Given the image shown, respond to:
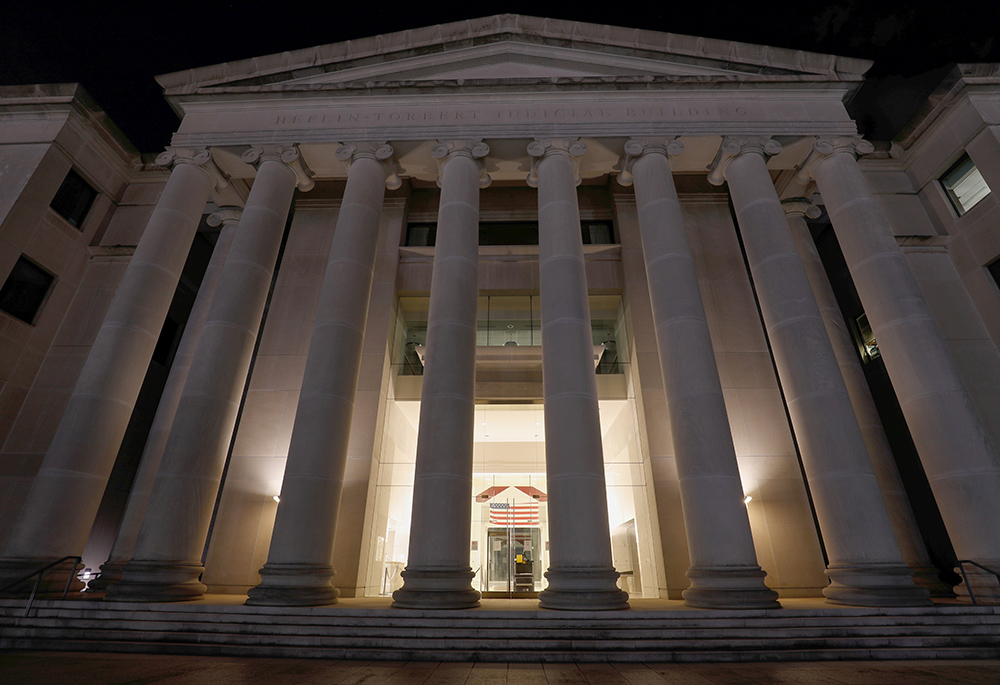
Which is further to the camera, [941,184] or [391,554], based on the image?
[941,184]

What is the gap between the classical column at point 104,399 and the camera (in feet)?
54.6

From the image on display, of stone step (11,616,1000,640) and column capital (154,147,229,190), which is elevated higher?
column capital (154,147,229,190)

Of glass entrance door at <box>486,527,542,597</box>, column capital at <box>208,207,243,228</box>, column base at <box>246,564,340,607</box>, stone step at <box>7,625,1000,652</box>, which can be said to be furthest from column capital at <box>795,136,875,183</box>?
column capital at <box>208,207,243,228</box>

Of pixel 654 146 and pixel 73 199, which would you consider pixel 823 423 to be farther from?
pixel 73 199

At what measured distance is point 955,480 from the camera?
16.0 meters

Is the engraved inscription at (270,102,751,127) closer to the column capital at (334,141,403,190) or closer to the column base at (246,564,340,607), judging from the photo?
the column capital at (334,141,403,190)

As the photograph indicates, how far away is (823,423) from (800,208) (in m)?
14.4

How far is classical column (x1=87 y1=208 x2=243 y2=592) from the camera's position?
63.3 ft

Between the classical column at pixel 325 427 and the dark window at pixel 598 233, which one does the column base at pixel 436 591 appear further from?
the dark window at pixel 598 233

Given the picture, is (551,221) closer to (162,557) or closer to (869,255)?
(869,255)

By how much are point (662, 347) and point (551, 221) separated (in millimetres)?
6600

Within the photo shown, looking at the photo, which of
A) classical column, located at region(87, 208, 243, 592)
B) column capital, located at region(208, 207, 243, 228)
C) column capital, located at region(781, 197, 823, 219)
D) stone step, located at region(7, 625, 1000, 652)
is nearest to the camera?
stone step, located at region(7, 625, 1000, 652)

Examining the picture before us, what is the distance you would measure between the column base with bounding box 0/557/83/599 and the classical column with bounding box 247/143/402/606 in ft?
22.3

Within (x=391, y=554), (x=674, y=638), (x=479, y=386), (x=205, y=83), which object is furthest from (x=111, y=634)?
(x=205, y=83)
